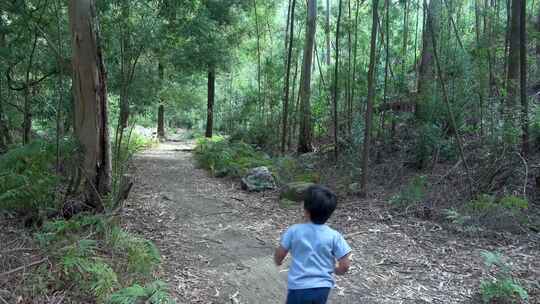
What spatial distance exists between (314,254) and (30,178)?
4.53 meters

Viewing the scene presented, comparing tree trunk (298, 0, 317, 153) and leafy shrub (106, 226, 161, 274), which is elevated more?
tree trunk (298, 0, 317, 153)

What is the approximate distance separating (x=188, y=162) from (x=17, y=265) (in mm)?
9670

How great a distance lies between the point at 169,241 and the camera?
5.59 m

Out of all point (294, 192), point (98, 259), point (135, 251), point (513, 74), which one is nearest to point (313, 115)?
point (294, 192)

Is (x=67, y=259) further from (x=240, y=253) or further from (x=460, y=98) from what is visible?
(x=460, y=98)

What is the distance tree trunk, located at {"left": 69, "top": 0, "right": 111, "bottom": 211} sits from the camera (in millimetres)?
5645

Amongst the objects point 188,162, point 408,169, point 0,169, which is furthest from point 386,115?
point 0,169

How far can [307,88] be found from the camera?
42.1 feet

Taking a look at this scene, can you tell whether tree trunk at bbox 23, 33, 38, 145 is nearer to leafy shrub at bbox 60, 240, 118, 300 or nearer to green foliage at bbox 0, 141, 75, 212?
green foliage at bbox 0, 141, 75, 212

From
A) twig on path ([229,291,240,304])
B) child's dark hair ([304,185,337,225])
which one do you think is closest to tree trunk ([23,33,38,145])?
twig on path ([229,291,240,304])

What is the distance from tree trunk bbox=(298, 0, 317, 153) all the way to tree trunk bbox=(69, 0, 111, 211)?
7.44 meters

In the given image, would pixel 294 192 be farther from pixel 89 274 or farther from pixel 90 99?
pixel 89 274

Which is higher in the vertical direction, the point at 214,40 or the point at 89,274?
the point at 214,40

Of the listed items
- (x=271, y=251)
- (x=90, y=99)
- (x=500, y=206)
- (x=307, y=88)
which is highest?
(x=307, y=88)
